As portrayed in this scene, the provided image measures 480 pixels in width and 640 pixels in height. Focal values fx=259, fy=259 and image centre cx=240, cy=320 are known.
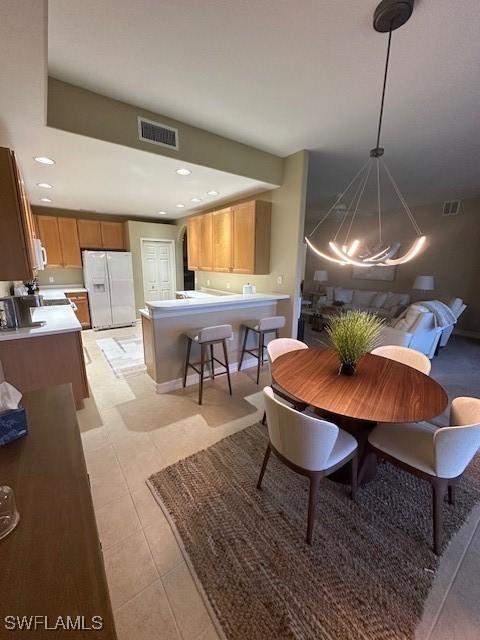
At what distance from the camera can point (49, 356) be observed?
7.93 ft

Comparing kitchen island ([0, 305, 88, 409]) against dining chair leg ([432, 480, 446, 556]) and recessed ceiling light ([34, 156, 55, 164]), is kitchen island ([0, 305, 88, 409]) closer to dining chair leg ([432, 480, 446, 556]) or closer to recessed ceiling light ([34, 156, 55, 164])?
recessed ceiling light ([34, 156, 55, 164])

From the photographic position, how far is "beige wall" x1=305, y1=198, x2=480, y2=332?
5.28 m

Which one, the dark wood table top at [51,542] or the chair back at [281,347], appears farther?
the chair back at [281,347]

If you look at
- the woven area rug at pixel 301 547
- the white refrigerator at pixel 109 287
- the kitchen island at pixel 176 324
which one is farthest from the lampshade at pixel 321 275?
the woven area rug at pixel 301 547

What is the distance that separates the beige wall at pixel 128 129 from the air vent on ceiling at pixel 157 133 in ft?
0.11

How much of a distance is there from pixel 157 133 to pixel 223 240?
1.88 meters

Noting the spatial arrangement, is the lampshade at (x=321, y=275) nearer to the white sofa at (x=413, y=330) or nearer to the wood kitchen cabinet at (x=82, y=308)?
the white sofa at (x=413, y=330)

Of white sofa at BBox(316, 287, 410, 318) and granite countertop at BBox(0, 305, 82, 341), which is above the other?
granite countertop at BBox(0, 305, 82, 341)

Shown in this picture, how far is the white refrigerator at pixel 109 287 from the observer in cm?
527

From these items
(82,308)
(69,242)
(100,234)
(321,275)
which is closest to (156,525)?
(82,308)

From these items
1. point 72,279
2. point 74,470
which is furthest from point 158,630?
point 72,279

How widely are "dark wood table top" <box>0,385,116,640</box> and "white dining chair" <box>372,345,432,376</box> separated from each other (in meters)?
2.31

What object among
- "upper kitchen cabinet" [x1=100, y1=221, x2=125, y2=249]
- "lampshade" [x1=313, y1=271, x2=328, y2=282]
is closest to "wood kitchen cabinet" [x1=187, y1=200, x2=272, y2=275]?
"upper kitchen cabinet" [x1=100, y1=221, x2=125, y2=249]

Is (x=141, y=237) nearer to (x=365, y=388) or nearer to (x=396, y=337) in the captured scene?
(x=396, y=337)
